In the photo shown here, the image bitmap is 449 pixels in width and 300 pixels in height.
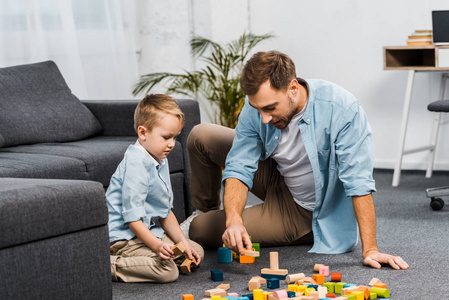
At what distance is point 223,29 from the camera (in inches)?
205

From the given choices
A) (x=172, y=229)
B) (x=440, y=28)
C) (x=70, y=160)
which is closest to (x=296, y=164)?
(x=172, y=229)

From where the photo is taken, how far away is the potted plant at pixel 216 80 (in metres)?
4.86

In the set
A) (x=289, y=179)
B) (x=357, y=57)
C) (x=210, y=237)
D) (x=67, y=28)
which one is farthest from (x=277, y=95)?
(x=357, y=57)

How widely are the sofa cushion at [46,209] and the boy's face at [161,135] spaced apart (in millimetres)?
461

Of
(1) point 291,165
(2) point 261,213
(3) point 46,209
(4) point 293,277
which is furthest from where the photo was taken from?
(2) point 261,213

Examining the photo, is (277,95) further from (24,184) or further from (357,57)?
(357,57)

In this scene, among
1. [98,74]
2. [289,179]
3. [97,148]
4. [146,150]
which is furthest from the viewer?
[98,74]

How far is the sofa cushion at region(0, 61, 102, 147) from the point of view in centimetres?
328

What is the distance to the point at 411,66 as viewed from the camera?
4.45 m

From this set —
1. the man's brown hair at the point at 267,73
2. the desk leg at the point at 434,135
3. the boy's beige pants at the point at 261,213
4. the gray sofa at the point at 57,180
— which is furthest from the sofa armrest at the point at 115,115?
the desk leg at the point at 434,135

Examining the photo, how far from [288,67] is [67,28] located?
2.45m

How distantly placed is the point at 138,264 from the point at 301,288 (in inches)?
22.8

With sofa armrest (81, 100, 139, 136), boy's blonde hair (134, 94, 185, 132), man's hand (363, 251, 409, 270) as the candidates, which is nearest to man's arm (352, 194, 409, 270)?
man's hand (363, 251, 409, 270)

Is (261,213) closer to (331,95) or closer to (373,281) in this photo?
(331,95)
